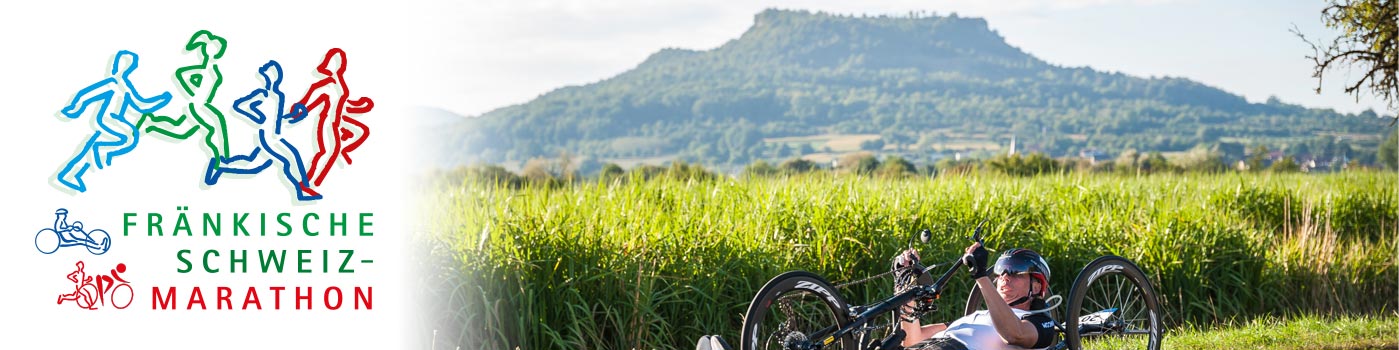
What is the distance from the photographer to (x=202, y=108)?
16.3 ft

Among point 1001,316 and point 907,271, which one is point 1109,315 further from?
point 907,271

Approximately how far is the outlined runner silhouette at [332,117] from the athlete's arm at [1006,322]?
2835 mm

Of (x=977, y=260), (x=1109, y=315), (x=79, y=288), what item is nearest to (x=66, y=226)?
(x=79, y=288)

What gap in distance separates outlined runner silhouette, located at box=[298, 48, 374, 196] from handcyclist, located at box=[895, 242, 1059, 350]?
2523 mm

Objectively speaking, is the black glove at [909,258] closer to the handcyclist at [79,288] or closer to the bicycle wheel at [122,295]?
the bicycle wheel at [122,295]

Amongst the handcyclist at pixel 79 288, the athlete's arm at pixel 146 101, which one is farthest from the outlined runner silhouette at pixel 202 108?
the handcyclist at pixel 79 288

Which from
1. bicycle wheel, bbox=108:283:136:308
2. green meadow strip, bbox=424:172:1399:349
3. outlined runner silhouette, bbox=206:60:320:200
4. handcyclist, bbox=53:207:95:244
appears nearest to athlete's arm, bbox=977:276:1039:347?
green meadow strip, bbox=424:172:1399:349

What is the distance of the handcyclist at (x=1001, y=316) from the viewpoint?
4.05 metres

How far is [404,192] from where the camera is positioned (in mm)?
5469

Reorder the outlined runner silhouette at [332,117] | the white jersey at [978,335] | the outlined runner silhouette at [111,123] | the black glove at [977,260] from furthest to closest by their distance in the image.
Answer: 1. the outlined runner silhouette at [332,117]
2. the outlined runner silhouette at [111,123]
3. the white jersey at [978,335]
4. the black glove at [977,260]

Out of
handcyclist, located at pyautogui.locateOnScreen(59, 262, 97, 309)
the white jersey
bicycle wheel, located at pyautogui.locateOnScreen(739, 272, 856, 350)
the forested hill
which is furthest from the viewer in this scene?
the forested hill

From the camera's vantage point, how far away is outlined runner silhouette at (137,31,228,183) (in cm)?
493

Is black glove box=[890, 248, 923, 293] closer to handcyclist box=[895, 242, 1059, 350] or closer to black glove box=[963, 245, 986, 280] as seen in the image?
handcyclist box=[895, 242, 1059, 350]

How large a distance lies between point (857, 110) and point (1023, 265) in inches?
4467
